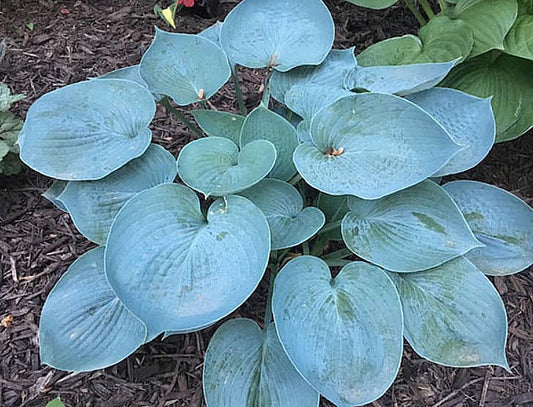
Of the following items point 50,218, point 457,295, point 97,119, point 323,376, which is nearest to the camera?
point 323,376

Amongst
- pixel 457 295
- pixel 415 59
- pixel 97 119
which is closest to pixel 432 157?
pixel 457 295

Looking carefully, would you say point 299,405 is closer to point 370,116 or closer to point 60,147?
point 370,116

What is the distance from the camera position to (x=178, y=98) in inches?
53.7

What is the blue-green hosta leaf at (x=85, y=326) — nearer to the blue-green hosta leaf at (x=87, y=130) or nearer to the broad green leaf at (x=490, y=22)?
the blue-green hosta leaf at (x=87, y=130)

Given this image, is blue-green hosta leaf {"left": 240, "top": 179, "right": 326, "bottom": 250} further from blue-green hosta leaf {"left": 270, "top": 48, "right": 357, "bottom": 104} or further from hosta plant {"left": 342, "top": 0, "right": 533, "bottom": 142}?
hosta plant {"left": 342, "top": 0, "right": 533, "bottom": 142}

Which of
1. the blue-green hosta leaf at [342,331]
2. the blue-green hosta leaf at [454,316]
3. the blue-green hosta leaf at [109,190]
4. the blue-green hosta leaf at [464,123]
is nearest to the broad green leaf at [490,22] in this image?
the blue-green hosta leaf at [464,123]

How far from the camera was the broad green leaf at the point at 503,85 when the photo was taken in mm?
1534

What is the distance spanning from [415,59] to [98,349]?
1.09m

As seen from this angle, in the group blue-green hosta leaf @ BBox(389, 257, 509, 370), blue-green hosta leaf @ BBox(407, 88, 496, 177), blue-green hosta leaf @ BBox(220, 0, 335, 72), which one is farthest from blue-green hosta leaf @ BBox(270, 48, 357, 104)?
blue-green hosta leaf @ BBox(389, 257, 509, 370)

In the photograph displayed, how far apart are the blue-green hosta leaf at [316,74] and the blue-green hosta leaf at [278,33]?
0.04 meters

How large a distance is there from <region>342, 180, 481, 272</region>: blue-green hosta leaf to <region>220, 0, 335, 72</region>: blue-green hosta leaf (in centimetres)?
44

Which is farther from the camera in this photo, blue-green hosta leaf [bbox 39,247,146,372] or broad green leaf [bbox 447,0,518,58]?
broad green leaf [bbox 447,0,518,58]

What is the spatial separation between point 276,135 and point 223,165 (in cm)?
16

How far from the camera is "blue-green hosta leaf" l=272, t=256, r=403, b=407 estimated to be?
105cm
